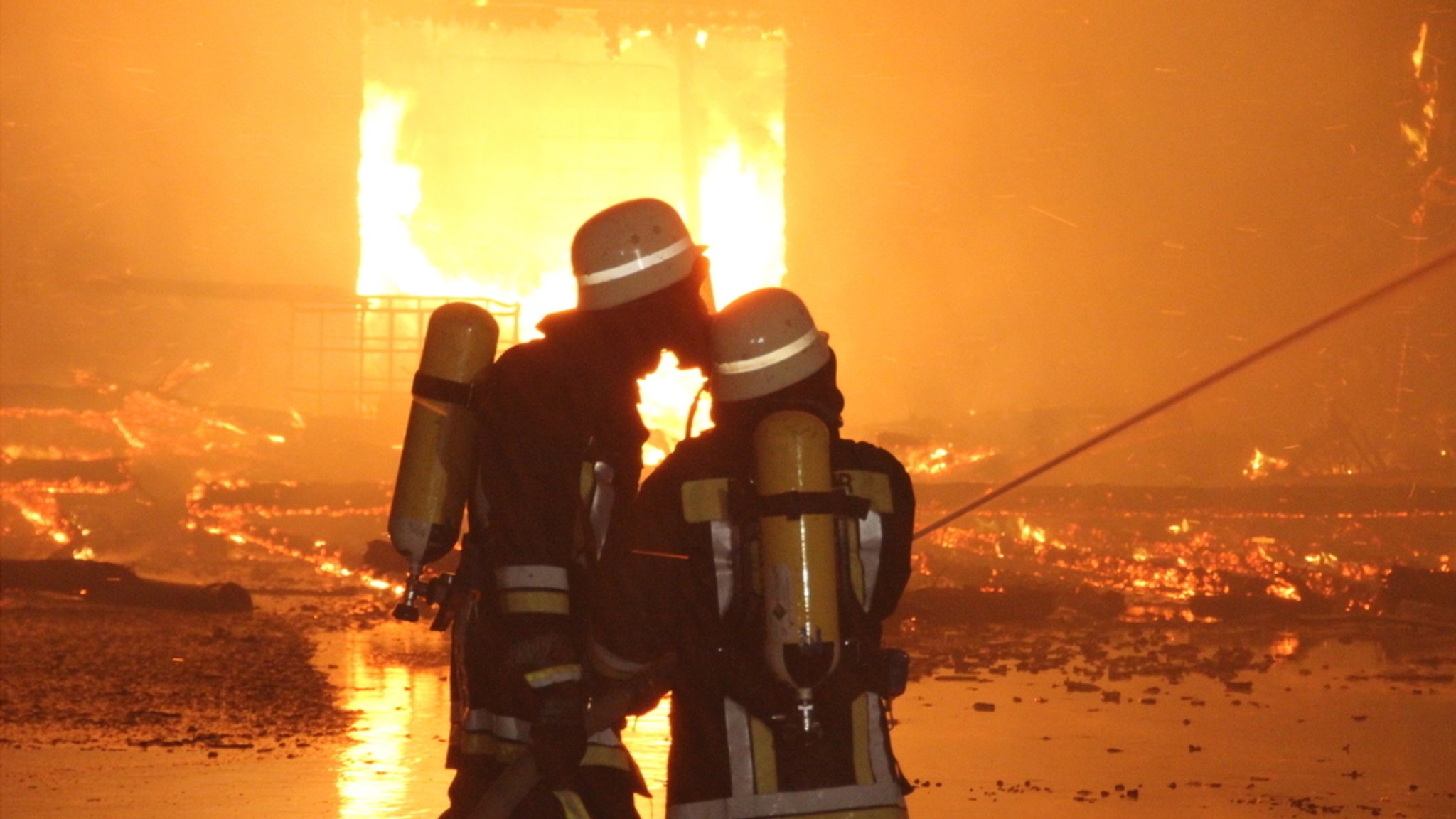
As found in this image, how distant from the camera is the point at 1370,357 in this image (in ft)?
52.7

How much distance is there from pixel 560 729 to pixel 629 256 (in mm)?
942

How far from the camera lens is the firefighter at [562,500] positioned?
3.23m

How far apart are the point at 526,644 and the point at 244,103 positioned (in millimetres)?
14794

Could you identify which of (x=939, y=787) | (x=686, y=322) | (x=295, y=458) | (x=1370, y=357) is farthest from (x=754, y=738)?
(x=1370, y=357)

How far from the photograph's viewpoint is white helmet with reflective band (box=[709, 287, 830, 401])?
294cm

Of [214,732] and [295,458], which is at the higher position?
[295,458]

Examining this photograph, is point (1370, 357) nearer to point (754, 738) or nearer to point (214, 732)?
point (214, 732)

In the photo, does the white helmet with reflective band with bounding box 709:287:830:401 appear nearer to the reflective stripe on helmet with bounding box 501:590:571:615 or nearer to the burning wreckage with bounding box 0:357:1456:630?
the reflective stripe on helmet with bounding box 501:590:571:615

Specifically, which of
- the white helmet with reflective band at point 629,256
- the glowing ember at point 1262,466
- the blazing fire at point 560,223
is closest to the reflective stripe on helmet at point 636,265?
the white helmet with reflective band at point 629,256

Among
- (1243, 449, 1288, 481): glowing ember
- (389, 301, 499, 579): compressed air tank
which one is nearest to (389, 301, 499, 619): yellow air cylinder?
(389, 301, 499, 579): compressed air tank

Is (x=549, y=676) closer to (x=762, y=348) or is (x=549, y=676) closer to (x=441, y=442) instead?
Result: (x=441, y=442)

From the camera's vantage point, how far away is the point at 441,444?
3510mm

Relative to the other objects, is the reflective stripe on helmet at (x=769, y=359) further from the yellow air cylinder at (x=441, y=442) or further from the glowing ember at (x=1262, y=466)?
the glowing ember at (x=1262, y=466)

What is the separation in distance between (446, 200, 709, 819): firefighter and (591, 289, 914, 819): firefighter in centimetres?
28
